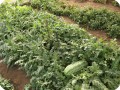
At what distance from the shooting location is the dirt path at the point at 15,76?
7.16 metres

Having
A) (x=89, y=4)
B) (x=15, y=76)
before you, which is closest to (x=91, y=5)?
(x=89, y=4)

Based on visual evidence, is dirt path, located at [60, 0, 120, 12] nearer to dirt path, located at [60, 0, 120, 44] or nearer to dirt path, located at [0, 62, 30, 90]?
dirt path, located at [60, 0, 120, 44]

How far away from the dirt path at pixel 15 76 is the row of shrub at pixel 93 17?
2947 mm

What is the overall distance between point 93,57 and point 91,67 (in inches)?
16.2

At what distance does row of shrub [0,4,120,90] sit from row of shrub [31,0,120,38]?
4.34ft

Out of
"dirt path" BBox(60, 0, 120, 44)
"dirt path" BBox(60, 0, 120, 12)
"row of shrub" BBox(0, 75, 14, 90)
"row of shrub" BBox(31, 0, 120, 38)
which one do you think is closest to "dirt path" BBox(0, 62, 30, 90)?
"row of shrub" BBox(0, 75, 14, 90)

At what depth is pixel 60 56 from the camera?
704 cm

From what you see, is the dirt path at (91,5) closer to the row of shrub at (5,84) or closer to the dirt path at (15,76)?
the dirt path at (15,76)

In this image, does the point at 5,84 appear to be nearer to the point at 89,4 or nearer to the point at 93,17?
the point at 93,17

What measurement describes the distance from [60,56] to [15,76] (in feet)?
4.21

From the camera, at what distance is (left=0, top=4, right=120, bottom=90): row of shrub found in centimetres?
636

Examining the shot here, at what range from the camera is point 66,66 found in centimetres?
682

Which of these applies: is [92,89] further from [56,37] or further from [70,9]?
[70,9]

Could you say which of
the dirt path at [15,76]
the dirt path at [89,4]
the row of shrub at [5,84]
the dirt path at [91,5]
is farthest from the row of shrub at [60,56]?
the dirt path at [89,4]
